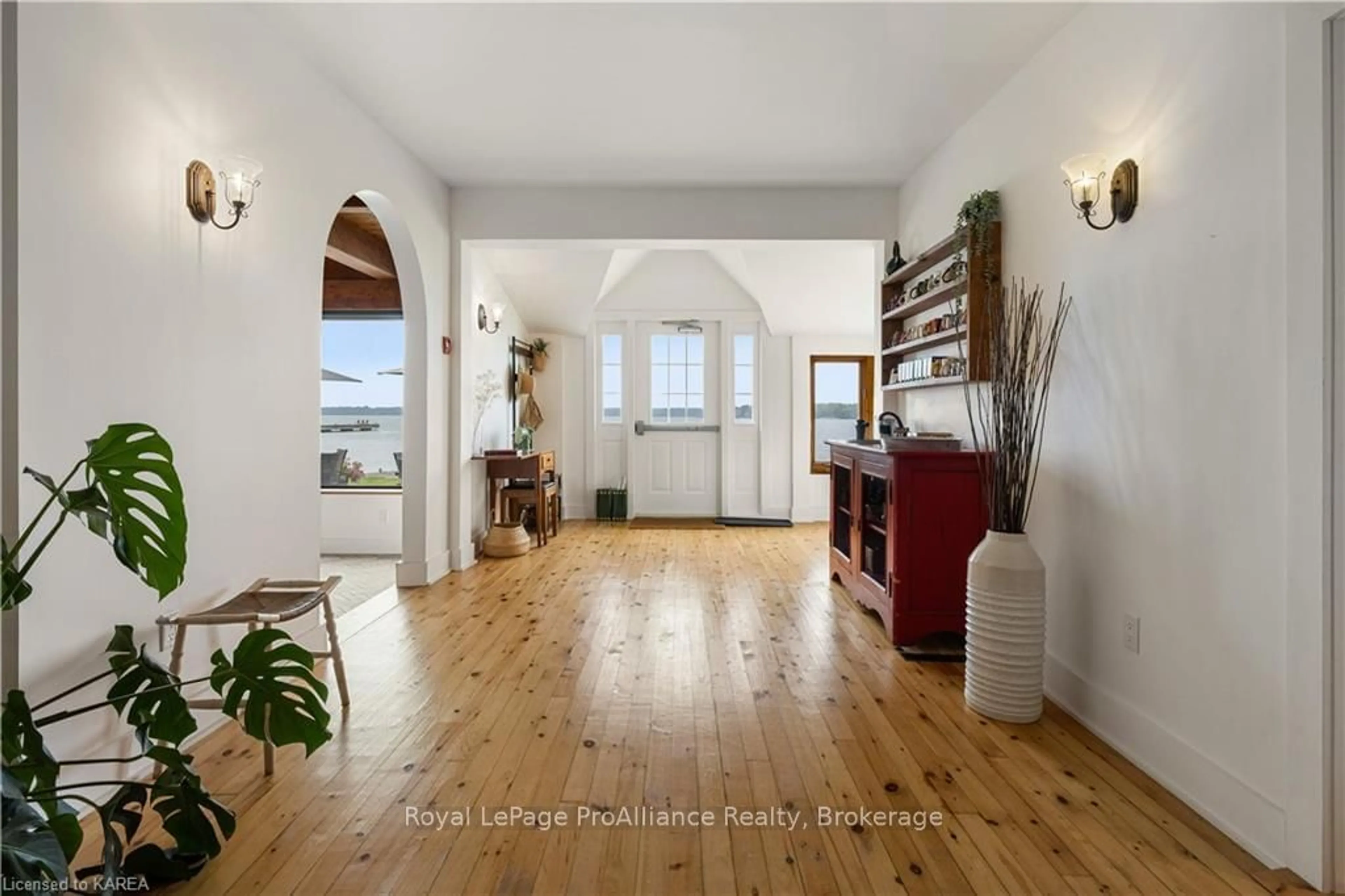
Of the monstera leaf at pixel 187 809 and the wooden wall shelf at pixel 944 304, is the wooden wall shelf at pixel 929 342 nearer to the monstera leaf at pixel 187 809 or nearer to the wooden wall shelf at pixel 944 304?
the wooden wall shelf at pixel 944 304

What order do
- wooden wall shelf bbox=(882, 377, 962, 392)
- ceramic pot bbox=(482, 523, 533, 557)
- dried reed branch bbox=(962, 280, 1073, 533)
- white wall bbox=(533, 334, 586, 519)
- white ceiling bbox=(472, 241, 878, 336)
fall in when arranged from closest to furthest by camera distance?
dried reed branch bbox=(962, 280, 1073, 533), wooden wall shelf bbox=(882, 377, 962, 392), ceramic pot bbox=(482, 523, 533, 557), white ceiling bbox=(472, 241, 878, 336), white wall bbox=(533, 334, 586, 519)

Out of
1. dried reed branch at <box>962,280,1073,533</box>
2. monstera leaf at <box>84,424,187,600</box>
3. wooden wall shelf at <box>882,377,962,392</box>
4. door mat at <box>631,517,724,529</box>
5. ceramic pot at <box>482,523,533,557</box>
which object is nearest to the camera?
monstera leaf at <box>84,424,187,600</box>

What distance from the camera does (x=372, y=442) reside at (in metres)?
5.62

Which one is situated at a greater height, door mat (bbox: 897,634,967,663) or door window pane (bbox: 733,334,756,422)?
door window pane (bbox: 733,334,756,422)

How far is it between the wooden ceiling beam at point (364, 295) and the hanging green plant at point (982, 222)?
433cm

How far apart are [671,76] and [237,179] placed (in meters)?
1.75

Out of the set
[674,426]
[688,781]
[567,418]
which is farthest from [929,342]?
[567,418]

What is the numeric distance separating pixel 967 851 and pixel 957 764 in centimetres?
41

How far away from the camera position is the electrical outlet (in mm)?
1962

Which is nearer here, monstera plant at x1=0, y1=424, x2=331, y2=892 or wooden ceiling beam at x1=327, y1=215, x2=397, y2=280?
monstera plant at x1=0, y1=424, x2=331, y2=892

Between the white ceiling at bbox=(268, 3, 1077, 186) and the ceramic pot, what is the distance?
2.55m

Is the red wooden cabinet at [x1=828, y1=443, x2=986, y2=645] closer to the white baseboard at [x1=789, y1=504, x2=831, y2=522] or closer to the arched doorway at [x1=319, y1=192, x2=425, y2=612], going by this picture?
the arched doorway at [x1=319, y1=192, x2=425, y2=612]

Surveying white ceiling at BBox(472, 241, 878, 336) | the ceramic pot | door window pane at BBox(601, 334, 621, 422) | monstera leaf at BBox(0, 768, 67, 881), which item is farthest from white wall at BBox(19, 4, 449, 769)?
door window pane at BBox(601, 334, 621, 422)

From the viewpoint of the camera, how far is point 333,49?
2.56 meters
